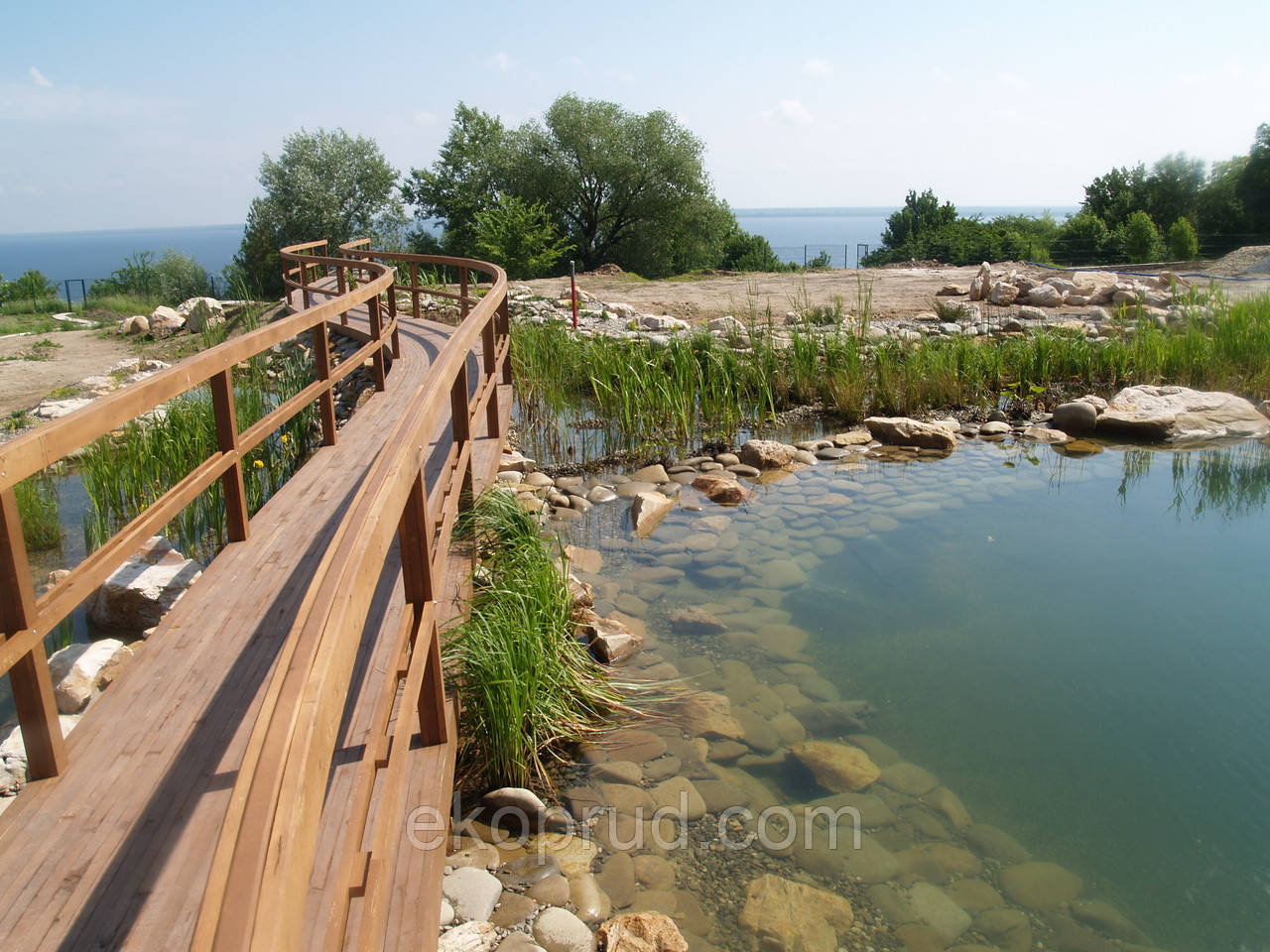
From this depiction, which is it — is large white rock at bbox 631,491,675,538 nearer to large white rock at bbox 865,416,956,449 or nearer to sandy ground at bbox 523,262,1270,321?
large white rock at bbox 865,416,956,449

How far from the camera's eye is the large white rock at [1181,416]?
30.9 feet

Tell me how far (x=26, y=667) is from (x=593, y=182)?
32300 millimetres

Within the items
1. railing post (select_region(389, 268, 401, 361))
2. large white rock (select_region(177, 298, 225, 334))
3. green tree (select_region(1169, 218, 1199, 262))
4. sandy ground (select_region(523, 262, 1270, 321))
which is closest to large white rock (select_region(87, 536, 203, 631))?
railing post (select_region(389, 268, 401, 361))

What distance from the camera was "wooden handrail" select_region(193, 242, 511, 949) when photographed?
97 cm

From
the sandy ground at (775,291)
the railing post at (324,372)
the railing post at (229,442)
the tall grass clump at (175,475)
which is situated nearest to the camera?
the railing post at (229,442)

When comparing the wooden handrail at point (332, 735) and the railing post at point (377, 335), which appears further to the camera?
the railing post at point (377, 335)

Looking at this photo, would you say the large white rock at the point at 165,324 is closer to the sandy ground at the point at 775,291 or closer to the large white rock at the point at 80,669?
the sandy ground at the point at 775,291

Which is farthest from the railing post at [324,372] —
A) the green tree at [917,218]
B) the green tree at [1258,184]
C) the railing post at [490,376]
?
the green tree at [917,218]

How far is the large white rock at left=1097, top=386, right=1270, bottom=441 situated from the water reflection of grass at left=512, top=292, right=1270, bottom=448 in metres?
1.00

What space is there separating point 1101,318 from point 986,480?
781 centimetres

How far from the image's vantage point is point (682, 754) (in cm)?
402

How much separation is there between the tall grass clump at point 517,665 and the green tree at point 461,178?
94.9 feet

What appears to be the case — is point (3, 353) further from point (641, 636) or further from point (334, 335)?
point (641, 636)

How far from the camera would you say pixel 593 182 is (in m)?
32.7
